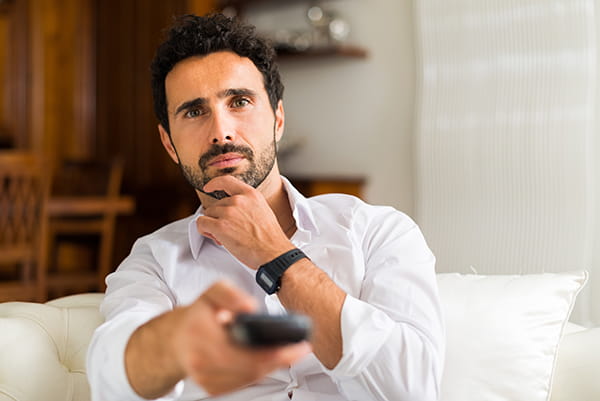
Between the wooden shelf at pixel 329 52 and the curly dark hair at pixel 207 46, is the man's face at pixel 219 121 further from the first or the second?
the wooden shelf at pixel 329 52

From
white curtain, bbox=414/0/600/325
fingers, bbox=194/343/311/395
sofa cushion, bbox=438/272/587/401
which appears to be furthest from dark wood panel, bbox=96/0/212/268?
fingers, bbox=194/343/311/395

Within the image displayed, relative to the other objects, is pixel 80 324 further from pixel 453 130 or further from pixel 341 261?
pixel 453 130

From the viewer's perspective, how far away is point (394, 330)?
1.13m

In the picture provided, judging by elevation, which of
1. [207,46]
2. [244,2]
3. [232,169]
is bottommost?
[232,169]

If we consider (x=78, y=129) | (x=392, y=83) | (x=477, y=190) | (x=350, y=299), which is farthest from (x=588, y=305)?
(x=78, y=129)

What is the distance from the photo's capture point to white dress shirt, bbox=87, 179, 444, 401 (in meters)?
1.08

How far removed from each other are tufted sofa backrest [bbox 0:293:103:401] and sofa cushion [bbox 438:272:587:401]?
2.32ft

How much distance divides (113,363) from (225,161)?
53 centimetres

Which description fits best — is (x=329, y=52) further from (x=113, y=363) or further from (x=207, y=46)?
(x=113, y=363)

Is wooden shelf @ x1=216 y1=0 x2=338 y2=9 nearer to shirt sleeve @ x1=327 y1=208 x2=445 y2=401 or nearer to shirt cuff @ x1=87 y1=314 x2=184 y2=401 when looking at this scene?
shirt sleeve @ x1=327 y1=208 x2=445 y2=401

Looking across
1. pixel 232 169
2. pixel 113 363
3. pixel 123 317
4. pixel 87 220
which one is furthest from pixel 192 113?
pixel 87 220

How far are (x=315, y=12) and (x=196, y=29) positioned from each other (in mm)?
2277

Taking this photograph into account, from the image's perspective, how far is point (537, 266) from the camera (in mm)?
2834

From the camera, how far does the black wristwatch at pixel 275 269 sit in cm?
113
